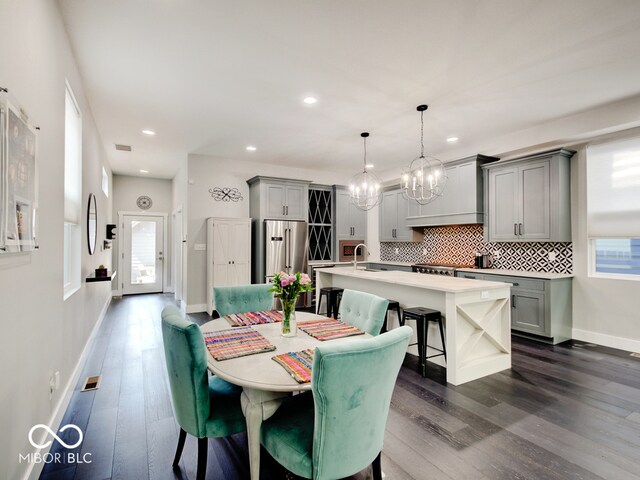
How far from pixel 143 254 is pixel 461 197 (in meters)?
7.20

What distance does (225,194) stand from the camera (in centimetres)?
607

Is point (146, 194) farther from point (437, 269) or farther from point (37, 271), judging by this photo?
point (437, 269)

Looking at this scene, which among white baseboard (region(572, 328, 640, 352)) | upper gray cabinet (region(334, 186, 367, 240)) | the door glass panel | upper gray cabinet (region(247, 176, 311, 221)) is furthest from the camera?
the door glass panel

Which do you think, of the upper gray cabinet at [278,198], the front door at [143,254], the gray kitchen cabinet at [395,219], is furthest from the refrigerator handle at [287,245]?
the front door at [143,254]

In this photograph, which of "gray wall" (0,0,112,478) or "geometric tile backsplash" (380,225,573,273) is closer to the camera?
"gray wall" (0,0,112,478)

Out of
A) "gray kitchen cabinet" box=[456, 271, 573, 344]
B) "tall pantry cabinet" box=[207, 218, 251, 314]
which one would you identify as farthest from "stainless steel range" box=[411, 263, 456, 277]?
"tall pantry cabinet" box=[207, 218, 251, 314]

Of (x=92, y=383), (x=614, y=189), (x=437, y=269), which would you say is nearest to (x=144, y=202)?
(x=92, y=383)

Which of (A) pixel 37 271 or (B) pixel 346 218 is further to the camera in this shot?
(B) pixel 346 218

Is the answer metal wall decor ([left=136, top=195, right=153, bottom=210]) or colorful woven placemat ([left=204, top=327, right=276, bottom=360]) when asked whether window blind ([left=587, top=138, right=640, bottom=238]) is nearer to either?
colorful woven placemat ([left=204, top=327, right=276, bottom=360])

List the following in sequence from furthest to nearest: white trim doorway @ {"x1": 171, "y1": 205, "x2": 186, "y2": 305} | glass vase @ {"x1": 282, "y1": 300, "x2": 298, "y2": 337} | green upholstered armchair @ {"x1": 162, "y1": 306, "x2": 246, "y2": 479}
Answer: white trim doorway @ {"x1": 171, "y1": 205, "x2": 186, "y2": 305}, glass vase @ {"x1": 282, "y1": 300, "x2": 298, "y2": 337}, green upholstered armchair @ {"x1": 162, "y1": 306, "x2": 246, "y2": 479}

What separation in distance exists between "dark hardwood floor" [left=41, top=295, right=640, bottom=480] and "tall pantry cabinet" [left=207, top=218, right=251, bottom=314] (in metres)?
2.10

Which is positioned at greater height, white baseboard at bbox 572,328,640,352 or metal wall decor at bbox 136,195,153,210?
metal wall decor at bbox 136,195,153,210

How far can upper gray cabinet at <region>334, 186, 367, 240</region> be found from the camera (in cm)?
693

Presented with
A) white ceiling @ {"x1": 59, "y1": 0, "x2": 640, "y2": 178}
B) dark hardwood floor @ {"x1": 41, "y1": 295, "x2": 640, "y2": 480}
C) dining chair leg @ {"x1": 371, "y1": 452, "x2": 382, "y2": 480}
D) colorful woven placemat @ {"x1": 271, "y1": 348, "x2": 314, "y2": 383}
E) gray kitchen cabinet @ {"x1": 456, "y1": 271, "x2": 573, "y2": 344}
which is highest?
white ceiling @ {"x1": 59, "y1": 0, "x2": 640, "y2": 178}
